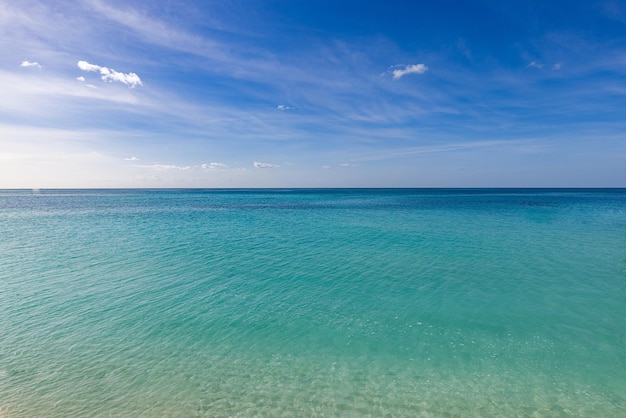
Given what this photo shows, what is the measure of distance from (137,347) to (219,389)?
3870mm

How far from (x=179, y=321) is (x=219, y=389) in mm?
4743

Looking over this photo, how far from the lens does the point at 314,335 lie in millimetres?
11023

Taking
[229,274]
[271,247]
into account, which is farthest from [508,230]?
[229,274]

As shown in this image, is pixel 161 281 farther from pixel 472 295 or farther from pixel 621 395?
pixel 621 395

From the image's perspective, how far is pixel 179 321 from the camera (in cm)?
1206

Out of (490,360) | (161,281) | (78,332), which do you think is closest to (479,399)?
(490,360)

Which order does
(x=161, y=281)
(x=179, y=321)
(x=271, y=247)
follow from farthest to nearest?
(x=271, y=247) → (x=161, y=281) → (x=179, y=321)

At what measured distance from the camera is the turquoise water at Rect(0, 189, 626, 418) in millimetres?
7815

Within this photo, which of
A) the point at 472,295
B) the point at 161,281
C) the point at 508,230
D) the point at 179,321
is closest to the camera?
the point at 179,321

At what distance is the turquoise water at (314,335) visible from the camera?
7815mm

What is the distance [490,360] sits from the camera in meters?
9.44

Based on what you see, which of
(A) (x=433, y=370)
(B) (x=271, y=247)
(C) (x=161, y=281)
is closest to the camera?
(A) (x=433, y=370)

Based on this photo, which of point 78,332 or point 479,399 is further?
point 78,332

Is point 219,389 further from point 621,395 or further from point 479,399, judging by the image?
point 621,395
